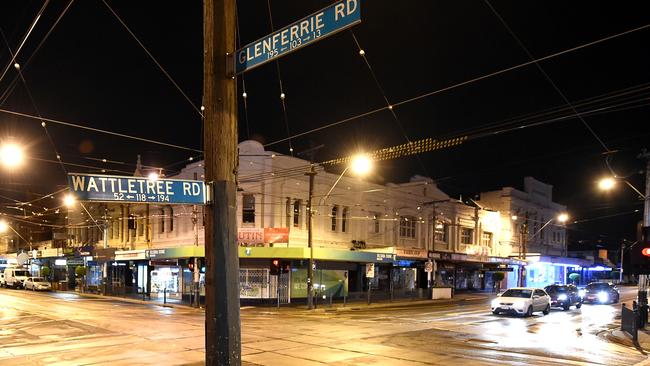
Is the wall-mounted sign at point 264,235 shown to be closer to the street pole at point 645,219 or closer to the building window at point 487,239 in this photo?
the street pole at point 645,219

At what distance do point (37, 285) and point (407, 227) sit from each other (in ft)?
115

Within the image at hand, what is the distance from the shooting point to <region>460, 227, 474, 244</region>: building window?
49312mm

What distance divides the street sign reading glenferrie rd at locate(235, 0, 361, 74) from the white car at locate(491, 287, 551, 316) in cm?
2383

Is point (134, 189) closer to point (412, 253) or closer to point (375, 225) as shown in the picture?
point (412, 253)

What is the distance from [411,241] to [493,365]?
104 ft

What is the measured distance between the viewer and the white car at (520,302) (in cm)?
2648

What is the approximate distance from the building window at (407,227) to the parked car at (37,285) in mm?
34088

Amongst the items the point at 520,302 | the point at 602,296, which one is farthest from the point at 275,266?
the point at 602,296

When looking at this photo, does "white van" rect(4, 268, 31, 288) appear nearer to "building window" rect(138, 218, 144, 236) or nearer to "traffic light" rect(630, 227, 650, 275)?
"building window" rect(138, 218, 144, 236)

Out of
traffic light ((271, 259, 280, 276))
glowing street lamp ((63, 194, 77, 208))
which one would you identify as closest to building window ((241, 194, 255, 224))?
traffic light ((271, 259, 280, 276))

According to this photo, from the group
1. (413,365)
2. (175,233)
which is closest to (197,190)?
(413,365)

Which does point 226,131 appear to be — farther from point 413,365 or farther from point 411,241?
point 411,241

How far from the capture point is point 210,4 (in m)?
6.37

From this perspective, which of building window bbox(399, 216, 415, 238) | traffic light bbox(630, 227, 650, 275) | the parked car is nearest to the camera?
traffic light bbox(630, 227, 650, 275)
